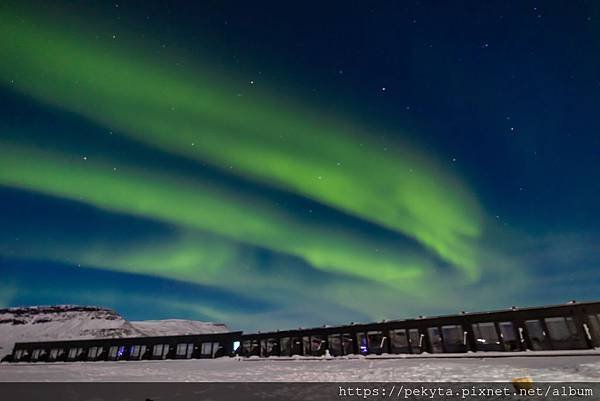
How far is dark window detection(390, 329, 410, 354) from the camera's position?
34.2m

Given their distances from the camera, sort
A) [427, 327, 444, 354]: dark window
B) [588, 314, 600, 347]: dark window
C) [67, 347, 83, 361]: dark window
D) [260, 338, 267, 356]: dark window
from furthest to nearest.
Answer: [67, 347, 83, 361]: dark window, [260, 338, 267, 356]: dark window, [427, 327, 444, 354]: dark window, [588, 314, 600, 347]: dark window

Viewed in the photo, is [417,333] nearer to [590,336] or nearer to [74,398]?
[590,336]

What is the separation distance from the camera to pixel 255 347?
161 feet

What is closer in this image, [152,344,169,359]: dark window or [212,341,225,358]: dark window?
[212,341,225,358]: dark window

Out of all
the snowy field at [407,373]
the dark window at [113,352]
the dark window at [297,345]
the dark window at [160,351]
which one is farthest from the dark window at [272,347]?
the dark window at [113,352]

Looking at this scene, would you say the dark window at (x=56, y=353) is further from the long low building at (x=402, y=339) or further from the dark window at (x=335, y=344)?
the dark window at (x=335, y=344)

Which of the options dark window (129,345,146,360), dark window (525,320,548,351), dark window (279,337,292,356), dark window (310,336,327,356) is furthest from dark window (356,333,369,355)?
dark window (129,345,146,360)

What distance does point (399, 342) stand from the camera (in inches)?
1366

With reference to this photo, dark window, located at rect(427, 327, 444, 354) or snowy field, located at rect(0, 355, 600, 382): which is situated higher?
dark window, located at rect(427, 327, 444, 354)

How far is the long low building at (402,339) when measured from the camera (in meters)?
25.9

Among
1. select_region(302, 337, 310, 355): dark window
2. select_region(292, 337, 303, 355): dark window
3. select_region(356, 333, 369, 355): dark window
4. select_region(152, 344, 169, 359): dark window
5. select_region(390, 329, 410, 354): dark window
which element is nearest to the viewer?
select_region(390, 329, 410, 354): dark window

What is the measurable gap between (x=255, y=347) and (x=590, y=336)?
127 ft

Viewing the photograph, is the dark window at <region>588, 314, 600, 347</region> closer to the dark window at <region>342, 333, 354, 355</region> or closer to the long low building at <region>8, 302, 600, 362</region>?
the long low building at <region>8, 302, 600, 362</region>

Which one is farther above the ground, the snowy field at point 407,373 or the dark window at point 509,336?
the dark window at point 509,336
